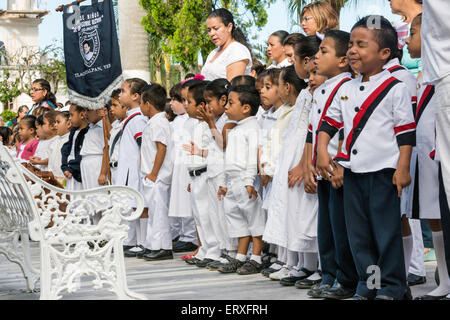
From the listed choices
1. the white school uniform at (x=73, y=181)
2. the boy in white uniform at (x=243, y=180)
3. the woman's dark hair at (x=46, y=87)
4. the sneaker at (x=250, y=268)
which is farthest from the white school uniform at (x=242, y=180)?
the woman's dark hair at (x=46, y=87)

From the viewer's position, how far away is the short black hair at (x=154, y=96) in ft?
23.4

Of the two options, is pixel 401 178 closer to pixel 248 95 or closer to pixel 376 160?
pixel 376 160

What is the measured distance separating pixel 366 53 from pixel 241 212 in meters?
2.09

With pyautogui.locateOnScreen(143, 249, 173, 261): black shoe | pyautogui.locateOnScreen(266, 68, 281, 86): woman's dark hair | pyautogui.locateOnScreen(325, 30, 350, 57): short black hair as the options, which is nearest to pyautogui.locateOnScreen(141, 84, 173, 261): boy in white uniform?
pyautogui.locateOnScreen(143, 249, 173, 261): black shoe

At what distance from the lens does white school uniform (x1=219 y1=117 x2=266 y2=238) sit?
5.71m

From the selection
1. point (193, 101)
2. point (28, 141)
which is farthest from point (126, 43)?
point (193, 101)

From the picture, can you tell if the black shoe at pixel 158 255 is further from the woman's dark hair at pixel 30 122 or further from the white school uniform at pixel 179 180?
the woman's dark hair at pixel 30 122

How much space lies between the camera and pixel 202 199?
6332mm

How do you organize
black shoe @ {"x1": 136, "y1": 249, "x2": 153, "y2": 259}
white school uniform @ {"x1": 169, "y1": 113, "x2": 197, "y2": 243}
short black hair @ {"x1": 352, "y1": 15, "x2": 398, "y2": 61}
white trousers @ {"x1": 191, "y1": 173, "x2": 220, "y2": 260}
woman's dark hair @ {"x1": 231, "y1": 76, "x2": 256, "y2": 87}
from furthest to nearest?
black shoe @ {"x1": 136, "y1": 249, "x2": 153, "y2": 259} → white school uniform @ {"x1": 169, "y1": 113, "x2": 197, "y2": 243} → white trousers @ {"x1": 191, "y1": 173, "x2": 220, "y2": 260} → woman's dark hair @ {"x1": 231, "y1": 76, "x2": 256, "y2": 87} → short black hair @ {"x1": 352, "y1": 15, "x2": 398, "y2": 61}

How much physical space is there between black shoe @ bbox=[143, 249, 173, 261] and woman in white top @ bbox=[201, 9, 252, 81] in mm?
1787

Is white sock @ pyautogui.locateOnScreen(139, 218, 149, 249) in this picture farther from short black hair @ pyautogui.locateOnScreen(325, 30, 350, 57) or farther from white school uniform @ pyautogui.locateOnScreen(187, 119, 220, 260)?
short black hair @ pyautogui.locateOnScreen(325, 30, 350, 57)

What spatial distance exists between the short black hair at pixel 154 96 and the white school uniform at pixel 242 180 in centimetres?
156

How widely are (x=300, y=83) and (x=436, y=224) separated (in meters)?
1.59

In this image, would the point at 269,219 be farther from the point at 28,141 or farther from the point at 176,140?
the point at 28,141
